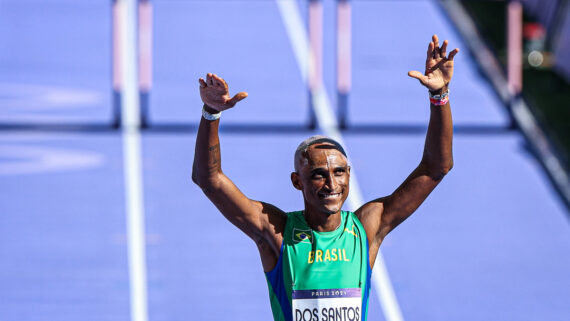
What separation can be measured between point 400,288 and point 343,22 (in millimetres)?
4087

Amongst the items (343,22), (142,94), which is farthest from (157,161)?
(343,22)

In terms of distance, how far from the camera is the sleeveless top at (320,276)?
Answer: 144 inches

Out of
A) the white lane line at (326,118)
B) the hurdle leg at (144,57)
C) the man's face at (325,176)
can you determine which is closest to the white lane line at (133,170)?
the hurdle leg at (144,57)

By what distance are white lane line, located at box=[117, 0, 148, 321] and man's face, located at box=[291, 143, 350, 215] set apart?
3.53 metres

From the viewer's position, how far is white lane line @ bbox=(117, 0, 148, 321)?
7379 mm

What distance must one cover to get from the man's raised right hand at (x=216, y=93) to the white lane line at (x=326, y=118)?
149 inches

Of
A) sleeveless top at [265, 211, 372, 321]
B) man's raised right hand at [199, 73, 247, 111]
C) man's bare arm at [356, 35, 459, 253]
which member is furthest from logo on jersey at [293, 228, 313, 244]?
man's raised right hand at [199, 73, 247, 111]

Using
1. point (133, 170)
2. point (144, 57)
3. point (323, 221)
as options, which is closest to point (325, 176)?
point (323, 221)

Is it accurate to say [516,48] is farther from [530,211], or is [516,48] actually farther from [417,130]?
[530,211]

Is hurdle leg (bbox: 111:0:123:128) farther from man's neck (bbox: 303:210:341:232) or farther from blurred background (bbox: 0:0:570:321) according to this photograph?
man's neck (bbox: 303:210:341:232)

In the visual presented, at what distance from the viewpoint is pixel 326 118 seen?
10453 millimetres

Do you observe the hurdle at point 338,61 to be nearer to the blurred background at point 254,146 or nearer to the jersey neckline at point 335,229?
the blurred background at point 254,146

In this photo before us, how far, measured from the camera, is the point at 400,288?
7508mm

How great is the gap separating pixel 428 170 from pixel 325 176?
1.61 feet
